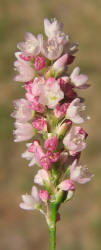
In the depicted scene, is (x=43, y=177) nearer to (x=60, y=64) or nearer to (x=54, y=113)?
(x=54, y=113)

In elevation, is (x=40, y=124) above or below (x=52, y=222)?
above

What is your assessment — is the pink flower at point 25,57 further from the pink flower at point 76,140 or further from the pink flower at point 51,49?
the pink flower at point 76,140

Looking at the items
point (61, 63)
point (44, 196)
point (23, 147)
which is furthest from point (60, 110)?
point (23, 147)

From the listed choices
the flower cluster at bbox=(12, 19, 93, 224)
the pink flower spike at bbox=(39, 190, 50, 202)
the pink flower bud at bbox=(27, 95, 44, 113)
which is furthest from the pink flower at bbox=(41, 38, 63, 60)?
the pink flower spike at bbox=(39, 190, 50, 202)

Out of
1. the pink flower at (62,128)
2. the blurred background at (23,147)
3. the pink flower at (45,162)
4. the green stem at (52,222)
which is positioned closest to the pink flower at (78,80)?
the pink flower at (62,128)

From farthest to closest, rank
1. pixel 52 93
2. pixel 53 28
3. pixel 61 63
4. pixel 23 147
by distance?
pixel 23 147, pixel 53 28, pixel 61 63, pixel 52 93

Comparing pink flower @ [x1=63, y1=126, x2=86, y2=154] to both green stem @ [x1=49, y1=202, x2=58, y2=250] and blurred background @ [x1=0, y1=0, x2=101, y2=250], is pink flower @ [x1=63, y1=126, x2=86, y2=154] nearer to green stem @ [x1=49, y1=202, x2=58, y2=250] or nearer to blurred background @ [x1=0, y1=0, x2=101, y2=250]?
green stem @ [x1=49, y1=202, x2=58, y2=250]

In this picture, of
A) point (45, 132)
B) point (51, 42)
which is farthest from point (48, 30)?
point (45, 132)
